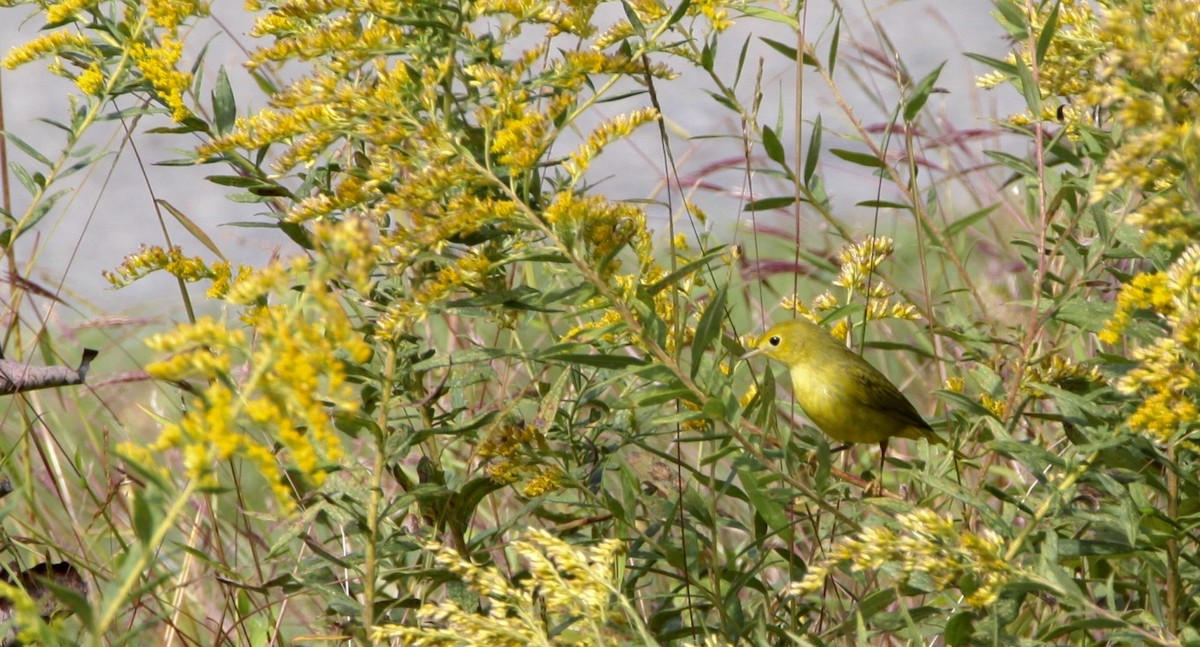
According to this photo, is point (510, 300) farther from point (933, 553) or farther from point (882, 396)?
point (882, 396)

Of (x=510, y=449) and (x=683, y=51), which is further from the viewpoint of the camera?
(x=683, y=51)

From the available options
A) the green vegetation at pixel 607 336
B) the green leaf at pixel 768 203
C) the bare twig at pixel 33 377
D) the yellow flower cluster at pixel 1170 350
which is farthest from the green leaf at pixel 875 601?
the bare twig at pixel 33 377

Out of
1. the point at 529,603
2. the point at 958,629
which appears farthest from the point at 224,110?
the point at 958,629

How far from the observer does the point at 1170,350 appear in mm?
1706

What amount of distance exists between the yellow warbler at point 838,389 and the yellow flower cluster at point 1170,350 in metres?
1.64

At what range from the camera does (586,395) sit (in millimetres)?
2338

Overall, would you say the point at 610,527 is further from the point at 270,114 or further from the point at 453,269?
the point at 270,114

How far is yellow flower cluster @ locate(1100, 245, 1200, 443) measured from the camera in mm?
1664

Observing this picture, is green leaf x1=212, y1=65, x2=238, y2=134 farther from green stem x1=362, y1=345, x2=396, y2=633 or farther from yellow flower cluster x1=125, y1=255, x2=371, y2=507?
yellow flower cluster x1=125, y1=255, x2=371, y2=507

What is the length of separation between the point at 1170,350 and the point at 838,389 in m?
1.86

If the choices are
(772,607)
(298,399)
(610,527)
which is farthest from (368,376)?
(298,399)

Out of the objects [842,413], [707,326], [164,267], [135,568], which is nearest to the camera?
[135,568]

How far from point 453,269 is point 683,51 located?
2.57 ft

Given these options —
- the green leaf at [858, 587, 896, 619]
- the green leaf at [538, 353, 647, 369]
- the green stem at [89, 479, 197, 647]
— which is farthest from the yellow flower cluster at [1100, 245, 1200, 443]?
the green stem at [89, 479, 197, 647]
